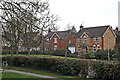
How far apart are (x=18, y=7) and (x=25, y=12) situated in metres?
0.49

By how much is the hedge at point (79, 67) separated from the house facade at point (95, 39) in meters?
23.9

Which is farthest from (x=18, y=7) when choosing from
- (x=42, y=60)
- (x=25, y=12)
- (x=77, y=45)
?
(x=77, y=45)

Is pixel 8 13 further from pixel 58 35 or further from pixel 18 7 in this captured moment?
pixel 58 35

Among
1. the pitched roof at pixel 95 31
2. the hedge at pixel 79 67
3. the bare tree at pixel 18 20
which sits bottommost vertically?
the hedge at pixel 79 67

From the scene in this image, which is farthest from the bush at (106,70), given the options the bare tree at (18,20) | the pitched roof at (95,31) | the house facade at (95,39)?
the pitched roof at (95,31)

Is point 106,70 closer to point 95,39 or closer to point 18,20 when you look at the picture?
point 18,20

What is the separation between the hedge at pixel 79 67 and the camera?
11492mm

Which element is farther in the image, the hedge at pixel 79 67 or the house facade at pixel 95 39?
the house facade at pixel 95 39

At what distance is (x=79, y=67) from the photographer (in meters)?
13.8

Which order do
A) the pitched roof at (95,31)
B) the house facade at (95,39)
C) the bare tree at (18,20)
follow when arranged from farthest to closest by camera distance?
1. the pitched roof at (95,31)
2. the house facade at (95,39)
3. the bare tree at (18,20)

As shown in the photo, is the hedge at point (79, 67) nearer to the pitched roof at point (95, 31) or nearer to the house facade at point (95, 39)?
the house facade at point (95, 39)

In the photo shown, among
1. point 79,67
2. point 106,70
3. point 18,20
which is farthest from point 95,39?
point 18,20

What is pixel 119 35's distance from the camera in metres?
46.2

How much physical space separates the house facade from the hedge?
78.3 feet
